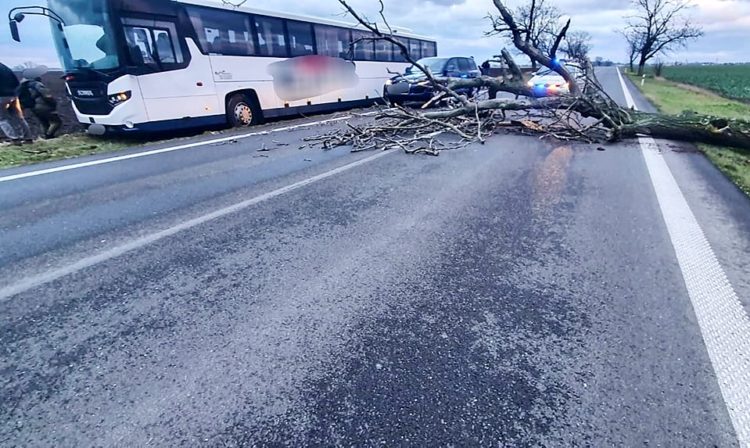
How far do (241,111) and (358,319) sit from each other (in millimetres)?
10482

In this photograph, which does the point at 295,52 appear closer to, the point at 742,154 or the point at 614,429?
the point at 742,154

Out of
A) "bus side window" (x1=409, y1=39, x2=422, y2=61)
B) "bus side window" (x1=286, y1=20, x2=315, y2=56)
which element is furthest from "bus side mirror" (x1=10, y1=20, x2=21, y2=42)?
"bus side window" (x1=409, y1=39, x2=422, y2=61)

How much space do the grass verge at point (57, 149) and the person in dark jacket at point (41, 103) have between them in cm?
50

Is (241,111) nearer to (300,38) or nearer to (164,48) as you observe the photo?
(164,48)

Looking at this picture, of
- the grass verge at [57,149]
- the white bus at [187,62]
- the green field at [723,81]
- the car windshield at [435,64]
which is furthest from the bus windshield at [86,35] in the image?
the green field at [723,81]

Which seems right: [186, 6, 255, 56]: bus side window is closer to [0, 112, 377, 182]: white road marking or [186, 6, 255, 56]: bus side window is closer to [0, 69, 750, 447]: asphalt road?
[0, 112, 377, 182]: white road marking

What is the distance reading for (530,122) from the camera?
9.58 metres

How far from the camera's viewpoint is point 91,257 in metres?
3.27

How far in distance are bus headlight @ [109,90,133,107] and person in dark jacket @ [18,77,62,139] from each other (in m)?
1.97

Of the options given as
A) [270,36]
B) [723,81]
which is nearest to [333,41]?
[270,36]

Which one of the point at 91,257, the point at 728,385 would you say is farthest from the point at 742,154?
the point at 91,257

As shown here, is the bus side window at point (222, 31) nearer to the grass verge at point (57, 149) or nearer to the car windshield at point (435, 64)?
the grass verge at point (57, 149)

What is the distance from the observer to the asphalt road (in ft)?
5.59

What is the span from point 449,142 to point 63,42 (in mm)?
8784
